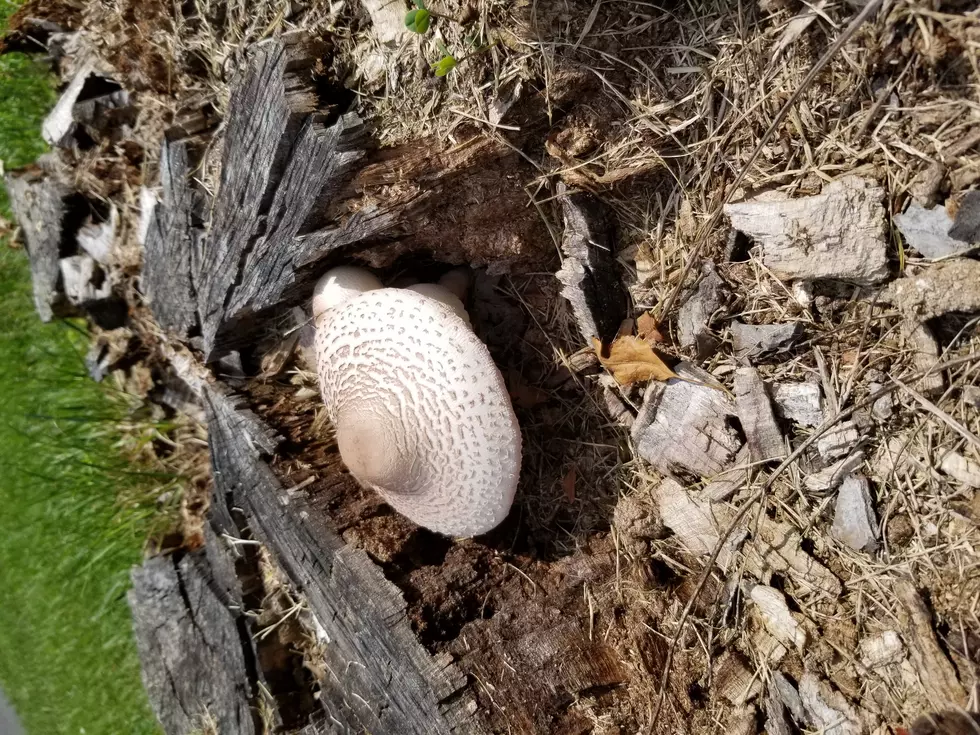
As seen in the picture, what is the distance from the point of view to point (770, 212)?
6.51ft

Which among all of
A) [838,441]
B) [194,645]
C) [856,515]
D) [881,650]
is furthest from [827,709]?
[194,645]

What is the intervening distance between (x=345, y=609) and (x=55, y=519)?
279cm

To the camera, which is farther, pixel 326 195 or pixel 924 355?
pixel 326 195

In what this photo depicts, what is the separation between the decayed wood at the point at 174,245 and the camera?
2922 millimetres

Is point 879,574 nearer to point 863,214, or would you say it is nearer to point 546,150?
point 863,214

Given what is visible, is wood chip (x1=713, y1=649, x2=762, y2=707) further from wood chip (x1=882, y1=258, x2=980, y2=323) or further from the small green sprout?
the small green sprout

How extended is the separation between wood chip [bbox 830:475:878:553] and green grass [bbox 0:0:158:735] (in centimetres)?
344

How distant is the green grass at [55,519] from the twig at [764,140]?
312cm

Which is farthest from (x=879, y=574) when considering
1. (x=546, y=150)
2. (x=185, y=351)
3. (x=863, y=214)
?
(x=185, y=351)

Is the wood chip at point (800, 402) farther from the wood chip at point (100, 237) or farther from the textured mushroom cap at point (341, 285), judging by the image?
the wood chip at point (100, 237)

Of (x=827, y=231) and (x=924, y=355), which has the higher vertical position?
(x=827, y=231)

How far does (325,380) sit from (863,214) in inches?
72.1

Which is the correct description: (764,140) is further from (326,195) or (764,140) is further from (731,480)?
(326,195)

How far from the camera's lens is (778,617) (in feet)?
6.91
